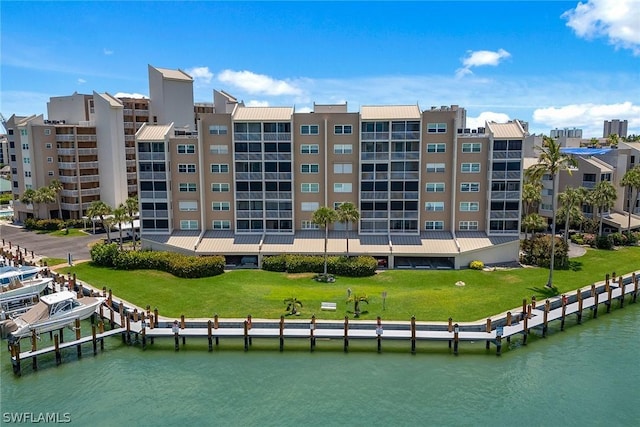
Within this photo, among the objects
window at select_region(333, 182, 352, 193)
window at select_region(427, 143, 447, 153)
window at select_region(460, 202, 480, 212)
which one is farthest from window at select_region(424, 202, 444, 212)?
window at select_region(333, 182, 352, 193)

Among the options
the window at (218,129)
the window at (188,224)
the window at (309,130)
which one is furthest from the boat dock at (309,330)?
the window at (309,130)

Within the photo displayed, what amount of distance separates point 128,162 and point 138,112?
8.44 meters

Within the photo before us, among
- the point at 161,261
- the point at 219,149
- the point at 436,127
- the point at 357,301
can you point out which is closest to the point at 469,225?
the point at 436,127

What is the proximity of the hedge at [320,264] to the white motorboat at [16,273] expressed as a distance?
22.3m

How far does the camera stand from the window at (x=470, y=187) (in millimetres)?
56656

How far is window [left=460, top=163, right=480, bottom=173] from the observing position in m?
56.4

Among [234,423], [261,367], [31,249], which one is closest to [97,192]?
[31,249]

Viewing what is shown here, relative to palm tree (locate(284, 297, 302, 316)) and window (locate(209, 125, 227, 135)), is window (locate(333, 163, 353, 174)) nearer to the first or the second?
window (locate(209, 125, 227, 135))

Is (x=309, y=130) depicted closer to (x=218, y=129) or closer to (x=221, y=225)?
(x=218, y=129)

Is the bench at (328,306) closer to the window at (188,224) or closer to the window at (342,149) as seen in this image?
the window at (342,149)

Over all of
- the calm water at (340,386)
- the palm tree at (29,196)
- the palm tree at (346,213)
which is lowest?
the calm water at (340,386)

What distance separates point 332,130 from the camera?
56812 millimetres

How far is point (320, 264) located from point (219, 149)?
18080mm

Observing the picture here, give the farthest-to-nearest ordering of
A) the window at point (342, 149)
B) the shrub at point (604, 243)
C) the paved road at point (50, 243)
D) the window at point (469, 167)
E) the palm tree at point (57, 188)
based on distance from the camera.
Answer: the palm tree at point (57, 188) → the shrub at point (604, 243) → the paved road at point (50, 243) → the window at point (342, 149) → the window at point (469, 167)
